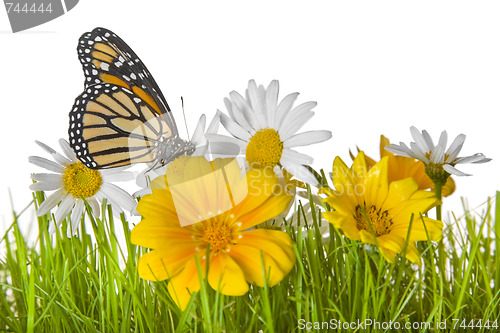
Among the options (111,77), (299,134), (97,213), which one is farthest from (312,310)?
(111,77)

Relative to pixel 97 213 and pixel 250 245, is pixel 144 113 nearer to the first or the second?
pixel 97 213

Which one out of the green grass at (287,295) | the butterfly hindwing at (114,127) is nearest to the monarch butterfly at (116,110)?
the butterfly hindwing at (114,127)

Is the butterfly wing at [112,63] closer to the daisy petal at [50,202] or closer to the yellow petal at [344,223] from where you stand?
the daisy petal at [50,202]

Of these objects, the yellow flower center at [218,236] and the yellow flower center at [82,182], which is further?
the yellow flower center at [82,182]

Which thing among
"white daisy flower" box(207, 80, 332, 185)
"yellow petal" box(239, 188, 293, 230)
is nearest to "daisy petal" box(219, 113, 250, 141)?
"white daisy flower" box(207, 80, 332, 185)

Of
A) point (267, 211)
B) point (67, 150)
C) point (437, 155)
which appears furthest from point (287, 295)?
point (67, 150)

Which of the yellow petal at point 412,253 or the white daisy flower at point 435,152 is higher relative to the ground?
A: the white daisy flower at point 435,152

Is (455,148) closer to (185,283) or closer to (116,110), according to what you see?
(185,283)

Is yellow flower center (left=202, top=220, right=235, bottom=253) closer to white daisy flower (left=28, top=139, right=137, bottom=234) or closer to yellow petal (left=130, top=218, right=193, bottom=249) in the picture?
yellow petal (left=130, top=218, right=193, bottom=249)
